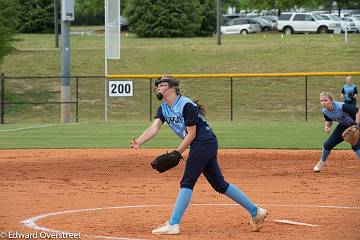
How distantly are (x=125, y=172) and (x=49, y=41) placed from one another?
43232 mm

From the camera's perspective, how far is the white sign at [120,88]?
32.9m

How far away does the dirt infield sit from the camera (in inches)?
442

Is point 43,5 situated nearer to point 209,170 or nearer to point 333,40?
point 333,40

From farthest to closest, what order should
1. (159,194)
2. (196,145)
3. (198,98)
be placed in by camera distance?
(198,98)
(159,194)
(196,145)

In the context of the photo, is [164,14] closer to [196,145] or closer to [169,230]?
[196,145]

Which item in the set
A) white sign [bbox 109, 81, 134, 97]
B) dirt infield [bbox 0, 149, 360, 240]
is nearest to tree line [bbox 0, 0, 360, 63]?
white sign [bbox 109, 81, 134, 97]

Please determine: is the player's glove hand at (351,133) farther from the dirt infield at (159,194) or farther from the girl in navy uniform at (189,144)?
the girl in navy uniform at (189,144)

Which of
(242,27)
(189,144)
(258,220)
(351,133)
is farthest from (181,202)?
(242,27)

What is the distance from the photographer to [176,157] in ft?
35.5

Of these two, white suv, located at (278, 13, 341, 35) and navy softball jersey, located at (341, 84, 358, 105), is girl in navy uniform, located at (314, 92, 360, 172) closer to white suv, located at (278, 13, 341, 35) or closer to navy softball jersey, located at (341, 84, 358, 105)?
navy softball jersey, located at (341, 84, 358, 105)

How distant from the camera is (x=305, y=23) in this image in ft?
213

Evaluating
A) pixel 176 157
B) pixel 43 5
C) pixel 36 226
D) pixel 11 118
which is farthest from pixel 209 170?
pixel 43 5

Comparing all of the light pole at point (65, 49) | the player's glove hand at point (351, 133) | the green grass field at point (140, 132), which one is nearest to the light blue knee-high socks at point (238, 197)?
the player's glove hand at point (351, 133)

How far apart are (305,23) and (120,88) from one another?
34.0 m
